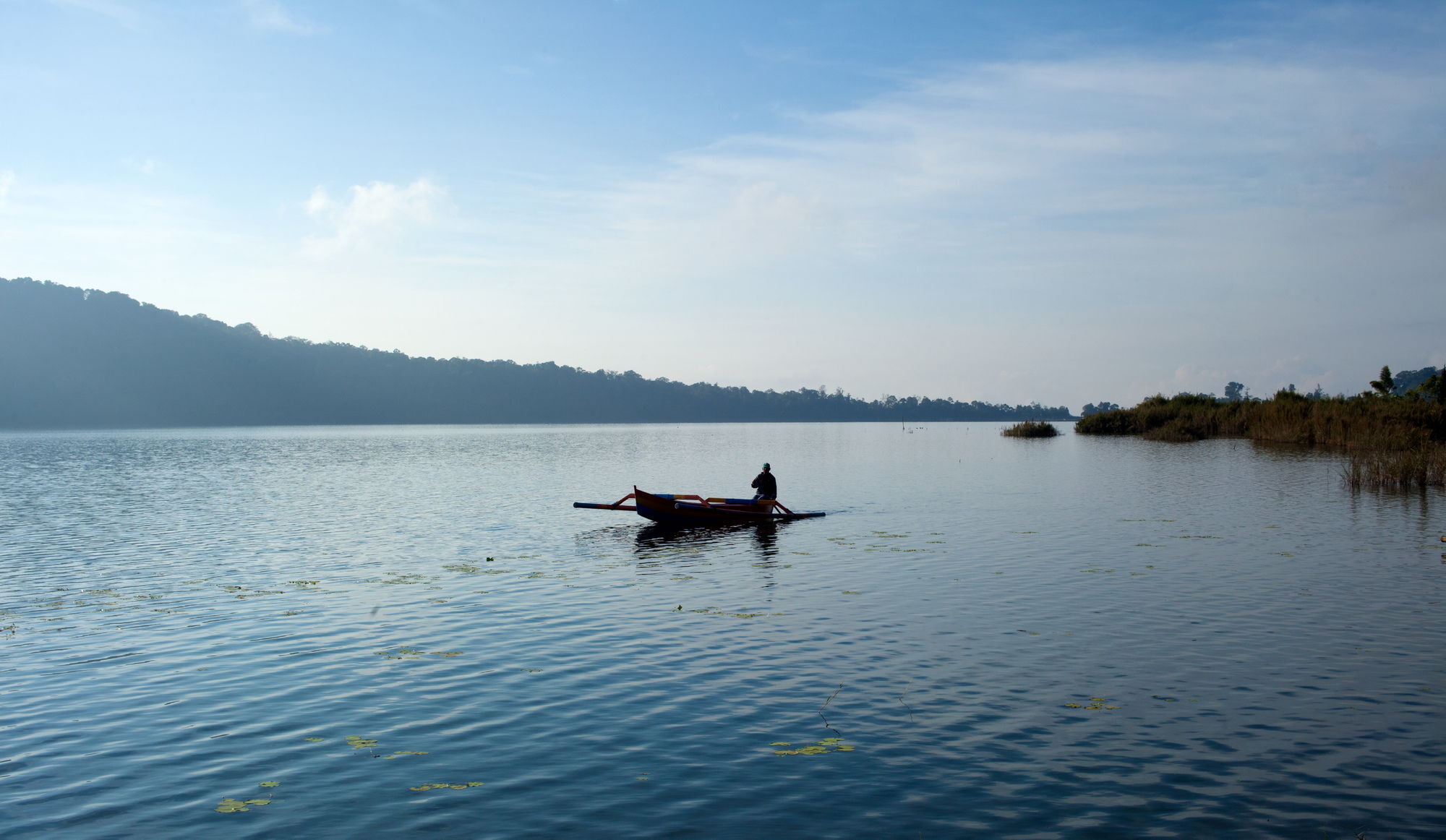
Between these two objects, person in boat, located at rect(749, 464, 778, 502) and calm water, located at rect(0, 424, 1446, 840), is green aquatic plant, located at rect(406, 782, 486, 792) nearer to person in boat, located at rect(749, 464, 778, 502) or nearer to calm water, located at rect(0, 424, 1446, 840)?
calm water, located at rect(0, 424, 1446, 840)

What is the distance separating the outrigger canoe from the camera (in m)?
33.3

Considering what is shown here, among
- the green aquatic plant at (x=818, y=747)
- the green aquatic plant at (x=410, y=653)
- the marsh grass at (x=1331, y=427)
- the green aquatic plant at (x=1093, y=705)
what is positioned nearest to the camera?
the green aquatic plant at (x=818, y=747)

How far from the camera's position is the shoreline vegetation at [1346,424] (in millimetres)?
41000

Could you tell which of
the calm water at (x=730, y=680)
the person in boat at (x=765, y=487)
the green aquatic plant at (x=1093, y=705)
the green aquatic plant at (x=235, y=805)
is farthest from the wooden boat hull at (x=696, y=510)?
the green aquatic plant at (x=235, y=805)

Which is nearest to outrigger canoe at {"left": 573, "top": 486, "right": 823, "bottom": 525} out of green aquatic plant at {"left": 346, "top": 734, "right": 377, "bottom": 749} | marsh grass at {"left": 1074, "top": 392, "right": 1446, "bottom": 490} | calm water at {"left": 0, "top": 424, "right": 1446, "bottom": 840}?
calm water at {"left": 0, "top": 424, "right": 1446, "bottom": 840}

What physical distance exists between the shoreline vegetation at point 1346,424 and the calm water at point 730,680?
9209 mm

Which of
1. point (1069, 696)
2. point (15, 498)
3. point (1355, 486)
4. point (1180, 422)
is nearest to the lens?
A: point (1069, 696)

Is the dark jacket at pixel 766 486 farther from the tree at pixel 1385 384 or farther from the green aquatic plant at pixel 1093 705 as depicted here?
the tree at pixel 1385 384

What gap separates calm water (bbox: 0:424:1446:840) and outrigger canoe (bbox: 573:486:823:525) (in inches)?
43.7

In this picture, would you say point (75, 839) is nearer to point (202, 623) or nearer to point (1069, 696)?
point (202, 623)

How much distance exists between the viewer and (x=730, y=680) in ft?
46.5

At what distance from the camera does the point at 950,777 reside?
401 inches

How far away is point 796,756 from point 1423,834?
6.00m

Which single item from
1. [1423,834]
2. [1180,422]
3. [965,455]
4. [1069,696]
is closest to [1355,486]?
[1069,696]
